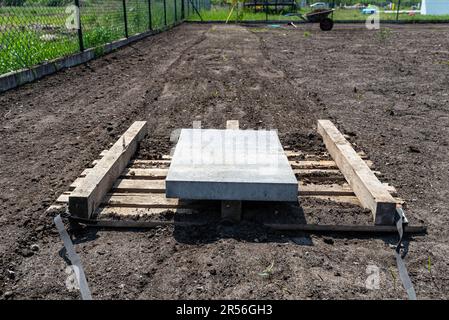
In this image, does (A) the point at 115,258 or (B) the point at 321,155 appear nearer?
(A) the point at 115,258

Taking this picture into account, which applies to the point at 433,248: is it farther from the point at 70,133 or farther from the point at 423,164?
the point at 70,133

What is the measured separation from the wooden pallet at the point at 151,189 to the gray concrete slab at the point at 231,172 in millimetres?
325

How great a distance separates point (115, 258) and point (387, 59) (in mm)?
10537

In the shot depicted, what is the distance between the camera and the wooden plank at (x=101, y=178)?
10.1 feet

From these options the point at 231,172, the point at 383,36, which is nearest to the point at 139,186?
the point at 231,172

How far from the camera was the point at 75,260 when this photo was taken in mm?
2707

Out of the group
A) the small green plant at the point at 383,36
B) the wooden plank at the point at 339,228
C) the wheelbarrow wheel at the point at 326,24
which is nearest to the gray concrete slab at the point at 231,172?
the wooden plank at the point at 339,228

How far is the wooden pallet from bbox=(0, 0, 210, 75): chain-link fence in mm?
4682

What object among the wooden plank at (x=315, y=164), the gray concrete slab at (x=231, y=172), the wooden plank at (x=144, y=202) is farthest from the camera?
the wooden plank at (x=315, y=164)

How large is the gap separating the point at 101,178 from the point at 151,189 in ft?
1.40

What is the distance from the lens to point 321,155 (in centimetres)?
452

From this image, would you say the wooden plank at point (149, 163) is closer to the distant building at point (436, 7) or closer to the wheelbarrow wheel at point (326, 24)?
the wheelbarrow wheel at point (326, 24)
